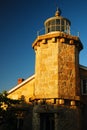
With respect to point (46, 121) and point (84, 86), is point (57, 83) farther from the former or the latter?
point (84, 86)

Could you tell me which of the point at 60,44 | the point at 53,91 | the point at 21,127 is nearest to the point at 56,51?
the point at 60,44

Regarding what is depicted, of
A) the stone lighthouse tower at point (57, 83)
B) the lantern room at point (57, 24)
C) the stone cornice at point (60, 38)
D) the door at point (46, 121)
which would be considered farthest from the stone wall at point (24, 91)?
the lantern room at point (57, 24)

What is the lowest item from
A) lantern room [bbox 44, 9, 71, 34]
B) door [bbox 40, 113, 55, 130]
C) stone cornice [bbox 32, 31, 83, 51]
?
door [bbox 40, 113, 55, 130]

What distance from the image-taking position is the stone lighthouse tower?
59.3 feet

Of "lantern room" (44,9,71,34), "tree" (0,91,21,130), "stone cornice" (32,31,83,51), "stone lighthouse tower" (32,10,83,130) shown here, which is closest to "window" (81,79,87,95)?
"stone lighthouse tower" (32,10,83,130)

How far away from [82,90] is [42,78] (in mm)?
4018

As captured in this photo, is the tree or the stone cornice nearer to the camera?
the tree

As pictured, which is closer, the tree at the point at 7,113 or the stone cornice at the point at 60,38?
the tree at the point at 7,113

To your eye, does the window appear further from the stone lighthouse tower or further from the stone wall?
the stone wall

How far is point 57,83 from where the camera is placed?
1869cm

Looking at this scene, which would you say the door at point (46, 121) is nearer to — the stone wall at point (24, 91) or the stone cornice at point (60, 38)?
the stone wall at point (24, 91)

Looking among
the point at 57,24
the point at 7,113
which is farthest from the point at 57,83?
the point at 57,24

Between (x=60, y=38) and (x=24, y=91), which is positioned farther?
(x=24, y=91)

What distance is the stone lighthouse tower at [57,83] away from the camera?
18.1 m
